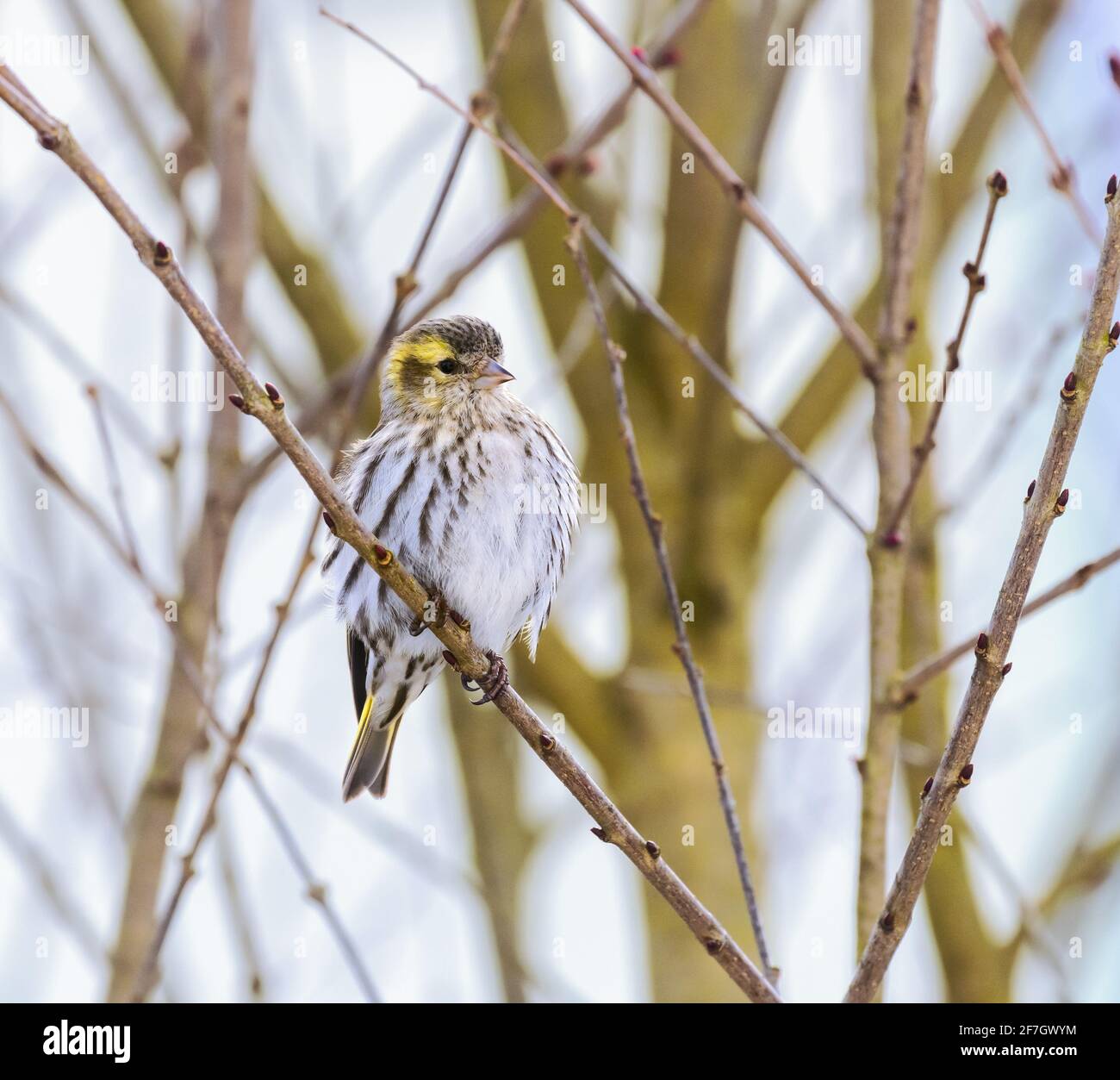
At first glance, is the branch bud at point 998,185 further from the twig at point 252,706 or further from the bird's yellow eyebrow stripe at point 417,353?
the bird's yellow eyebrow stripe at point 417,353

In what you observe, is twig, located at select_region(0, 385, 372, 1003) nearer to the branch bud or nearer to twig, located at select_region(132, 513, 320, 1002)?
twig, located at select_region(132, 513, 320, 1002)

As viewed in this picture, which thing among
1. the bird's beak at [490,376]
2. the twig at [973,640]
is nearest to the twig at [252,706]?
the bird's beak at [490,376]

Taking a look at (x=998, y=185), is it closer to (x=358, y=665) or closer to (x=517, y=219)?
(x=517, y=219)

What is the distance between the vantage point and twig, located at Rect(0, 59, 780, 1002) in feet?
8.34

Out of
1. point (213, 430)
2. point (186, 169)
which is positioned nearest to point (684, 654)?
point (213, 430)

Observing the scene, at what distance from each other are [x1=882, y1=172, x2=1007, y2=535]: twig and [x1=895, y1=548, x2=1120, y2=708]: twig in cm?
41

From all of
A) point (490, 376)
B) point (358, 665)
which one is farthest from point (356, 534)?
point (358, 665)

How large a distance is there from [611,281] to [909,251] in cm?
229

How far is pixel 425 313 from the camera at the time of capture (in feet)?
14.1

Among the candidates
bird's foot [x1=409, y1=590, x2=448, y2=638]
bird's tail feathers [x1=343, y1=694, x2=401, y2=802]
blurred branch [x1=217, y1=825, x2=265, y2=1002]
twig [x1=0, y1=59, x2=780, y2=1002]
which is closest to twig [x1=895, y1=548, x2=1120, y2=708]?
twig [x1=0, y1=59, x2=780, y2=1002]

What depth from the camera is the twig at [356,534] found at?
254 cm

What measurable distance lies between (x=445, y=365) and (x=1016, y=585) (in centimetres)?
255

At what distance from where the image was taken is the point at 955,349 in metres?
3.40

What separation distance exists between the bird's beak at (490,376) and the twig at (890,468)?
4.07 feet
